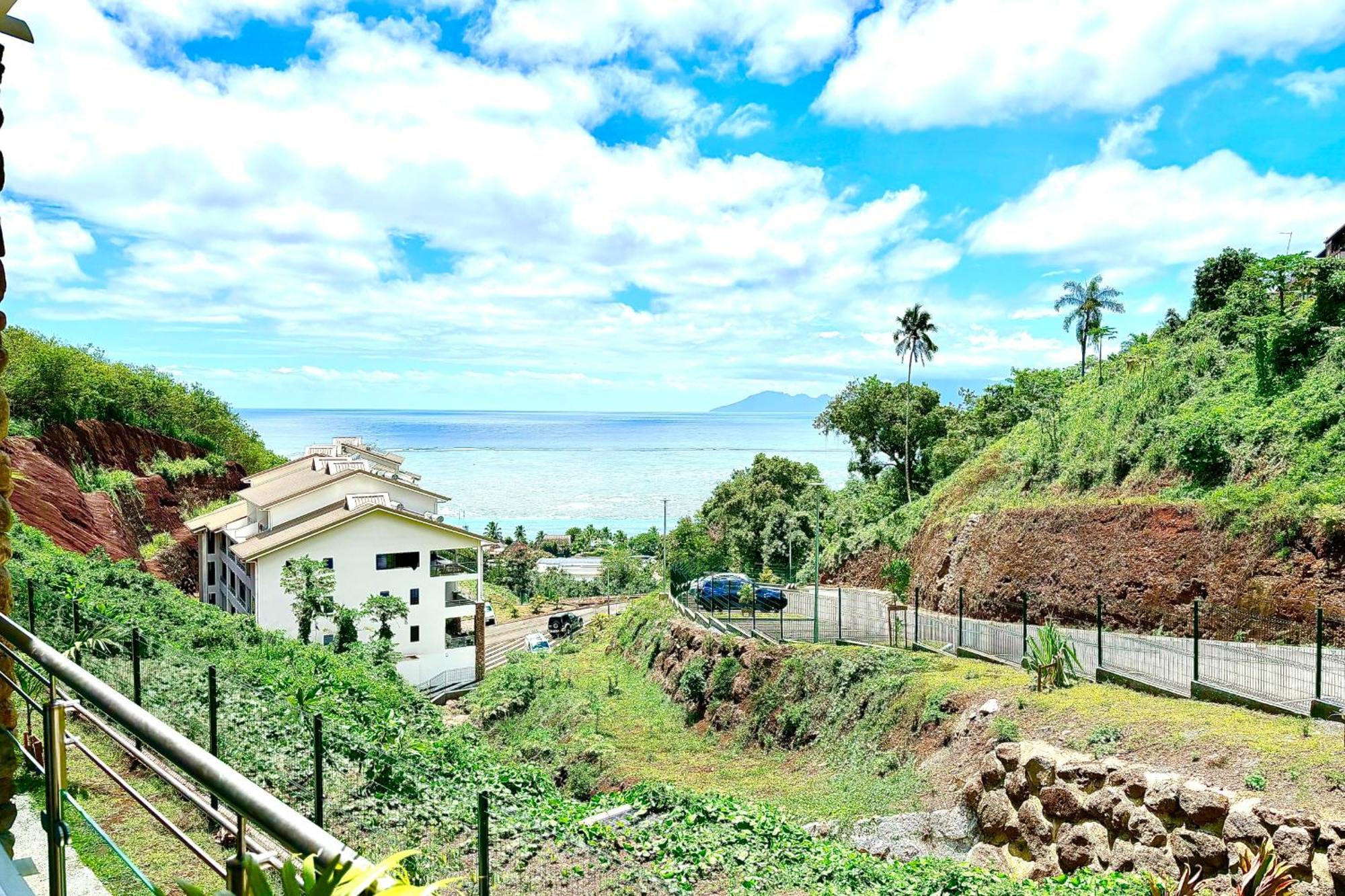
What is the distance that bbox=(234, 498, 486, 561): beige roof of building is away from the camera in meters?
33.3

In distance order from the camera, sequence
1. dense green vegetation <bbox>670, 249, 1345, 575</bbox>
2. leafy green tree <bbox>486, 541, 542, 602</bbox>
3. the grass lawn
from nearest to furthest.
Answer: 1. the grass lawn
2. dense green vegetation <bbox>670, 249, 1345, 575</bbox>
3. leafy green tree <bbox>486, 541, 542, 602</bbox>

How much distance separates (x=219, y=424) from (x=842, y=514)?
45.5 m

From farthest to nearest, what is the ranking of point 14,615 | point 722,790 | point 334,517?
point 334,517, point 722,790, point 14,615

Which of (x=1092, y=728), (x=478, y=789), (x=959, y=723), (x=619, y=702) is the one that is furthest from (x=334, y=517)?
(x=1092, y=728)

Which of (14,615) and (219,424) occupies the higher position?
(219,424)

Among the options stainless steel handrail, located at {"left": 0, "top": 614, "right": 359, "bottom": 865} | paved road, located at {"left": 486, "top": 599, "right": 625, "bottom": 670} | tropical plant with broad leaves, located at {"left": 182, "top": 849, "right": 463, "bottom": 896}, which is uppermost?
stainless steel handrail, located at {"left": 0, "top": 614, "right": 359, "bottom": 865}

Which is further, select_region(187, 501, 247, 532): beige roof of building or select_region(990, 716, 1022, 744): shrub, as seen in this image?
select_region(187, 501, 247, 532): beige roof of building

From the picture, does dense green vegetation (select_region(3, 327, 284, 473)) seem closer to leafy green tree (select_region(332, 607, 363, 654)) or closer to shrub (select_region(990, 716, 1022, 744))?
leafy green tree (select_region(332, 607, 363, 654))

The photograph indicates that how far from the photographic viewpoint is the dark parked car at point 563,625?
160 feet

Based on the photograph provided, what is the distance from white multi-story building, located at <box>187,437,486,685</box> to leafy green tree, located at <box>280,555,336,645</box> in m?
1.36

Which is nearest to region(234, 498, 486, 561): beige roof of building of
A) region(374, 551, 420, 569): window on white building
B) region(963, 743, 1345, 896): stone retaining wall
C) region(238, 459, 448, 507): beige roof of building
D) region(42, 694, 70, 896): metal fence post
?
region(238, 459, 448, 507): beige roof of building

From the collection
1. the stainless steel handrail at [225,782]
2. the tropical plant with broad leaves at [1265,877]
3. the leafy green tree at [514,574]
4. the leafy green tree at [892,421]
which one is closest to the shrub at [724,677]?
the tropical plant with broad leaves at [1265,877]

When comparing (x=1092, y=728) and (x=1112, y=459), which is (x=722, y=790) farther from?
(x=1112, y=459)

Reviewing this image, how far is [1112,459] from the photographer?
2941 centimetres
